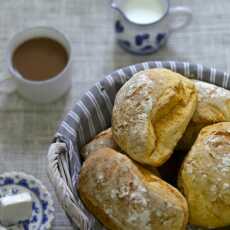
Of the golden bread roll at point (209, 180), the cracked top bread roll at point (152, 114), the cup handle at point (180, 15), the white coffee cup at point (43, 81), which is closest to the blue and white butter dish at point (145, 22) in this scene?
the cup handle at point (180, 15)

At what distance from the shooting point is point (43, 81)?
1295 mm

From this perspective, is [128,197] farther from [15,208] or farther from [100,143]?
[15,208]

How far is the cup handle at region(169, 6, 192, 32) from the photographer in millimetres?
1389

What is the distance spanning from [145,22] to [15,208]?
1.77 ft

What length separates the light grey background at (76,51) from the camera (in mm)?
1320

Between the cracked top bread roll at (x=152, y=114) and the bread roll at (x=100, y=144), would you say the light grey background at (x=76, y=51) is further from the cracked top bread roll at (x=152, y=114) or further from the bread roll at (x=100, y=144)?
the cracked top bread roll at (x=152, y=114)

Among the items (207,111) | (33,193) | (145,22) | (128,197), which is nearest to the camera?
(128,197)

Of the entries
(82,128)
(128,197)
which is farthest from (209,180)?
(82,128)

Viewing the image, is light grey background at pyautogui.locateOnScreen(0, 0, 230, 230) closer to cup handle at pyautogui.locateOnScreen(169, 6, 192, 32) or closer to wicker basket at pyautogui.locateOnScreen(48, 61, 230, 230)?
cup handle at pyautogui.locateOnScreen(169, 6, 192, 32)

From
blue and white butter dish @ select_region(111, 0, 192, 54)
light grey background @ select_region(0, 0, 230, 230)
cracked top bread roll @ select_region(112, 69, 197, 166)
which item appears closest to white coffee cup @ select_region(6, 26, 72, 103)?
light grey background @ select_region(0, 0, 230, 230)

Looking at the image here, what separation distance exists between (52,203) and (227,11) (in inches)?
27.1

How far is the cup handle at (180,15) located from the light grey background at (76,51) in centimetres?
5

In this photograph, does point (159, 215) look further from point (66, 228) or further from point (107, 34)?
point (107, 34)

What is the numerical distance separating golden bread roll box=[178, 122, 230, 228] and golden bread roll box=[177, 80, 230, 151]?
0.05m
